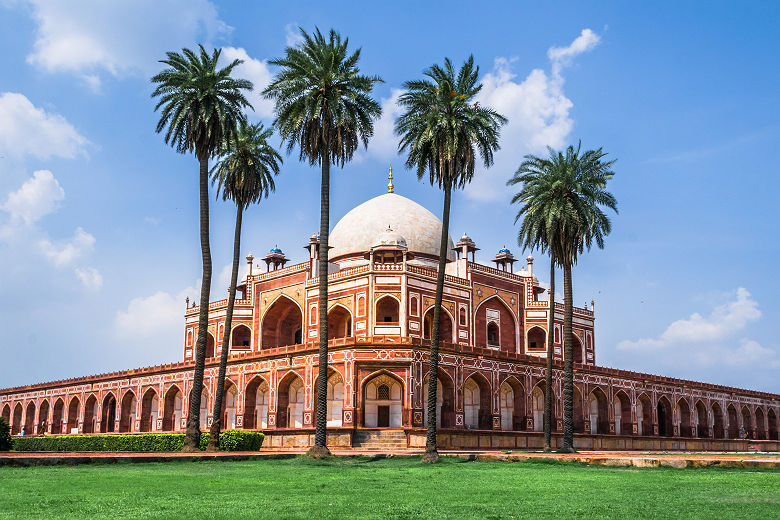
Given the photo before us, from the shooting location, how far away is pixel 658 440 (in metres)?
54.7

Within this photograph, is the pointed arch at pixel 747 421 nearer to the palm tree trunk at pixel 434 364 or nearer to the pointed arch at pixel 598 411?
the pointed arch at pixel 598 411

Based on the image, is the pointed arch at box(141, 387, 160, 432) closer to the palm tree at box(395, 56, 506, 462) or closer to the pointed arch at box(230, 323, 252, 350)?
the pointed arch at box(230, 323, 252, 350)

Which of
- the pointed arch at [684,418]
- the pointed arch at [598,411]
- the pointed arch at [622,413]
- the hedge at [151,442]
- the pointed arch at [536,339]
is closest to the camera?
the hedge at [151,442]

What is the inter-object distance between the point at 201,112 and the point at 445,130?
10.0m

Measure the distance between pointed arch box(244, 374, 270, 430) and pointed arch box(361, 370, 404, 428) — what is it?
7.34 metres

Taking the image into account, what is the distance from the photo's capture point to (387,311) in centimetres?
5072

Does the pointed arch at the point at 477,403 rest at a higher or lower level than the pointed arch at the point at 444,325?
lower

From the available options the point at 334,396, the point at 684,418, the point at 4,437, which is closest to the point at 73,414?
the point at 334,396

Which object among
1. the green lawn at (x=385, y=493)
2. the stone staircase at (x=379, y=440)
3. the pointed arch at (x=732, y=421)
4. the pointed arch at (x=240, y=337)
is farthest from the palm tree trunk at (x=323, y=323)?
the pointed arch at (x=732, y=421)

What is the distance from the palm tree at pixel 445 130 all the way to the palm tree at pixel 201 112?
7371 mm

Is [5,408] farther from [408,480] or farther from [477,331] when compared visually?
[408,480]

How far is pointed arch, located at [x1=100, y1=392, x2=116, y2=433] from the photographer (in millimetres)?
59203

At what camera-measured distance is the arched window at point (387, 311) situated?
50281 millimetres

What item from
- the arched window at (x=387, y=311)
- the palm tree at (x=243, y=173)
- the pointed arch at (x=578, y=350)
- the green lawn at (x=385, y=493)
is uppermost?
the palm tree at (x=243, y=173)
